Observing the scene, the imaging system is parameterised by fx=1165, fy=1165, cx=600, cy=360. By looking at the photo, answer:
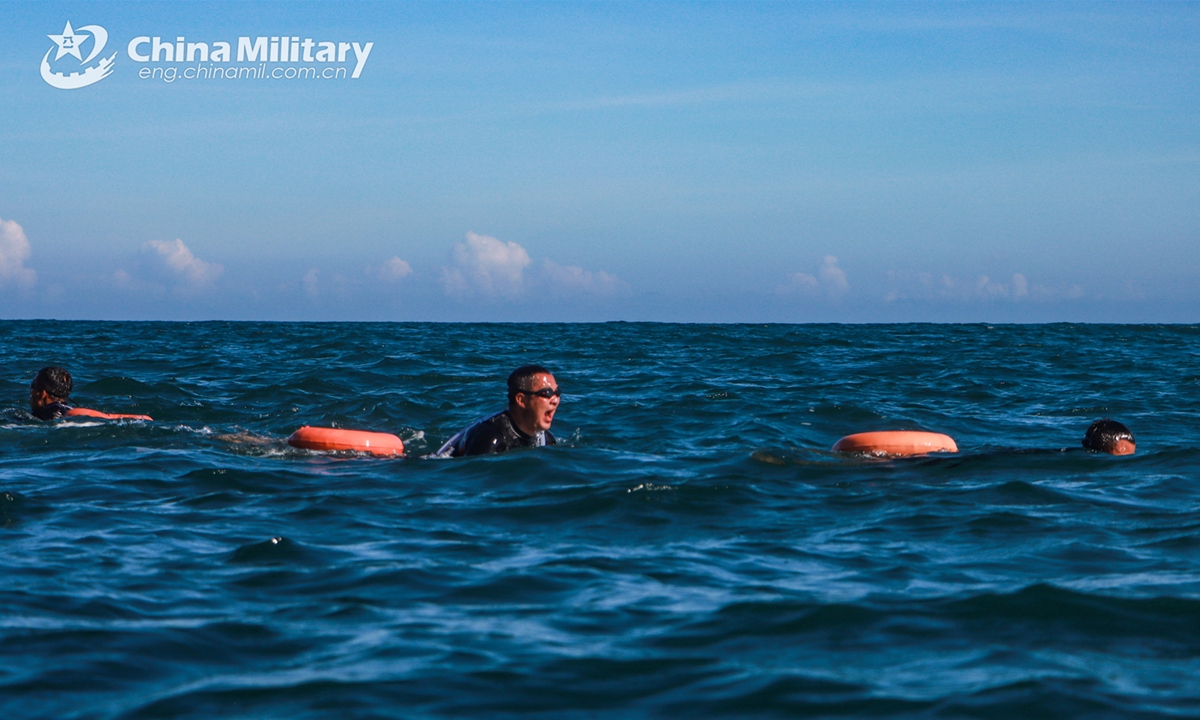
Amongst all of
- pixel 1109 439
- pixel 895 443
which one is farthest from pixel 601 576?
pixel 1109 439

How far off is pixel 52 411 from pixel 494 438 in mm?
6422

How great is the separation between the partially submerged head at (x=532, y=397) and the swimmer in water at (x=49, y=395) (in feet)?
21.3

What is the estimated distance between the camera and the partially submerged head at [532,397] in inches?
446

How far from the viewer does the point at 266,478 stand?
10.8 meters

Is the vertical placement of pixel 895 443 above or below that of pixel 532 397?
below

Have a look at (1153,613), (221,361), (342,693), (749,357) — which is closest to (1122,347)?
(749,357)

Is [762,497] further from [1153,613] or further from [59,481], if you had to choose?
[59,481]

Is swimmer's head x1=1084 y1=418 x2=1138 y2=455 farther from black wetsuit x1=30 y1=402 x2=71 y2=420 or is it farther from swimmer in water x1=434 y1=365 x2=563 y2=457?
black wetsuit x1=30 y1=402 x2=71 y2=420

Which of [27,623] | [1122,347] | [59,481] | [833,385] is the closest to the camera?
[27,623]

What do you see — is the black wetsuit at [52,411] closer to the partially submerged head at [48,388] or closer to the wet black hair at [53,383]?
the partially submerged head at [48,388]

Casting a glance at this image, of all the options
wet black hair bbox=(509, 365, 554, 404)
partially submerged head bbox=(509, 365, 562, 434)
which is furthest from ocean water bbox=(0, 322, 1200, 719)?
wet black hair bbox=(509, 365, 554, 404)

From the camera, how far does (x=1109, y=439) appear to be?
1215 centimetres

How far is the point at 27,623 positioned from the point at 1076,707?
513cm

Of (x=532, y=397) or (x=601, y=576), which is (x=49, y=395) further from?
(x=601, y=576)
